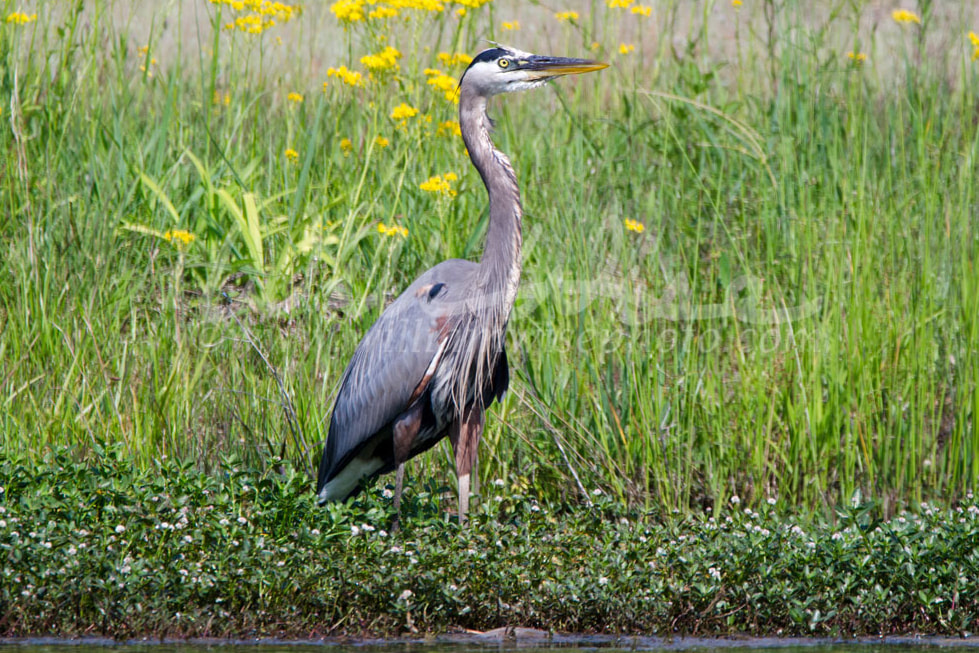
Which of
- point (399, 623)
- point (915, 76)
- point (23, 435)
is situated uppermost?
point (915, 76)

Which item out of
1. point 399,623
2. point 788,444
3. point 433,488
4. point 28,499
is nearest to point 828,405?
point 788,444

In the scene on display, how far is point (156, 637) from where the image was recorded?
345 centimetres

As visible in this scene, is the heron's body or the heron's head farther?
the heron's head

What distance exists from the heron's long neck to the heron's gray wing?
11 cm

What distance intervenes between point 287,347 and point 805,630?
231cm

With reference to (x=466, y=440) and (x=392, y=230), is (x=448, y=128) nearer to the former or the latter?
(x=392, y=230)

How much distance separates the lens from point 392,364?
4371mm

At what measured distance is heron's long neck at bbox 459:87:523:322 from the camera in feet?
14.2

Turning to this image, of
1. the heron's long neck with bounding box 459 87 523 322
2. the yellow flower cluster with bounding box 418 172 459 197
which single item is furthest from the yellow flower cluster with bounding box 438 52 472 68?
the heron's long neck with bounding box 459 87 523 322

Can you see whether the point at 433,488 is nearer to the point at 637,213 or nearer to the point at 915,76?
the point at 637,213

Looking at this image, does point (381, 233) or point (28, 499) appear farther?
point (381, 233)

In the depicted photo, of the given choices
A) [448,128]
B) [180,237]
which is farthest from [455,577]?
[448,128]

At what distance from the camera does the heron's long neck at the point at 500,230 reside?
4.32 m

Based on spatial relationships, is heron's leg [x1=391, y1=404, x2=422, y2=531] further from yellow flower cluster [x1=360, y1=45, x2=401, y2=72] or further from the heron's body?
yellow flower cluster [x1=360, y1=45, x2=401, y2=72]
